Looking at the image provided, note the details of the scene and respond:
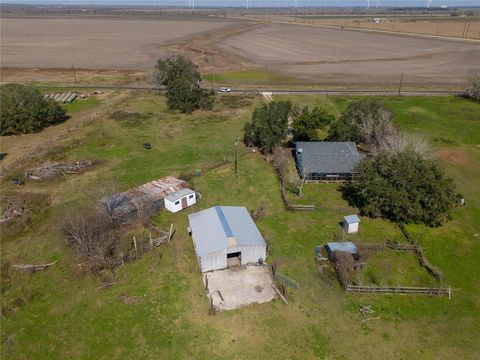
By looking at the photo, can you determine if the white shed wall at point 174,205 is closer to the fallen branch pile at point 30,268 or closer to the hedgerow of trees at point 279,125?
the fallen branch pile at point 30,268

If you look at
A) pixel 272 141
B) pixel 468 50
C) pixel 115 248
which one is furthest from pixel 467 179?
pixel 468 50

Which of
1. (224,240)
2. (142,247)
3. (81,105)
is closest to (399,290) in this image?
(224,240)

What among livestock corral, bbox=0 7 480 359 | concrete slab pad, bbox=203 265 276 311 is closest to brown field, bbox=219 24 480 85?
livestock corral, bbox=0 7 480 359

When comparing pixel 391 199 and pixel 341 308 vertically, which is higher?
pixel 391 199

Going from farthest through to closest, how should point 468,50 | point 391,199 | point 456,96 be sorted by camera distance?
point 468,50
point 456,96
point 391,199

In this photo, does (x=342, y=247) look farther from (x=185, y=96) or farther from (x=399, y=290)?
(x=185, y=96)

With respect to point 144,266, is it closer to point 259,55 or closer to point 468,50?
point 259,55
